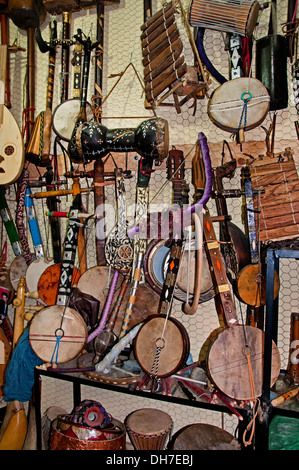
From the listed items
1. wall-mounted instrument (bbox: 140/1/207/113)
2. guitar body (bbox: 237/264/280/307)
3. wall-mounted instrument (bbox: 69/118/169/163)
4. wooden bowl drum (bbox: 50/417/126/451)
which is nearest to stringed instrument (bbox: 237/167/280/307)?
guitar body (bbox: 237/264/280/307)

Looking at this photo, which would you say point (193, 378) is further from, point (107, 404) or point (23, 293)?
point (23, 293)

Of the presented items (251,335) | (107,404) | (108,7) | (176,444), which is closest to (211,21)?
(108,7)

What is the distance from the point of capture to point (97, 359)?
8.89 feet

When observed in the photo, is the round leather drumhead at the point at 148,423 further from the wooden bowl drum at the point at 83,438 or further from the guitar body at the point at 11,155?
the guitar body at the point at 11,155

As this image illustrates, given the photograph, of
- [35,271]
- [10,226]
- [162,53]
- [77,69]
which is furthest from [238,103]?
[10,226]

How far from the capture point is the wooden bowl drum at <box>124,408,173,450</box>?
2520 mm

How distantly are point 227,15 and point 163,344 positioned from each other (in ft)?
8.50

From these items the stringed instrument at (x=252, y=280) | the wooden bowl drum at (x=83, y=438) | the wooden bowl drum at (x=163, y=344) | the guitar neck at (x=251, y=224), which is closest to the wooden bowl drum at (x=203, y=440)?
the wooden bowl drum at (x=83, y=438)

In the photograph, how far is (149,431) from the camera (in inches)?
100.0

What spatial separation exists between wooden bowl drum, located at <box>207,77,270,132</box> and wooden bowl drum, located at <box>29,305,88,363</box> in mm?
1984

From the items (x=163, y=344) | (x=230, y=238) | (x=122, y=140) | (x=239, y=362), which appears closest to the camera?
(x=239, y=362)

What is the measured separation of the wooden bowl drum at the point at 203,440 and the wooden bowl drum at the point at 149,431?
0.12 meters

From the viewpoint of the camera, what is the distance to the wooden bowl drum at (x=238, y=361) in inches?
84.4

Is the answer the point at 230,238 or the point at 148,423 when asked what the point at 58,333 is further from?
the point at 230,238
